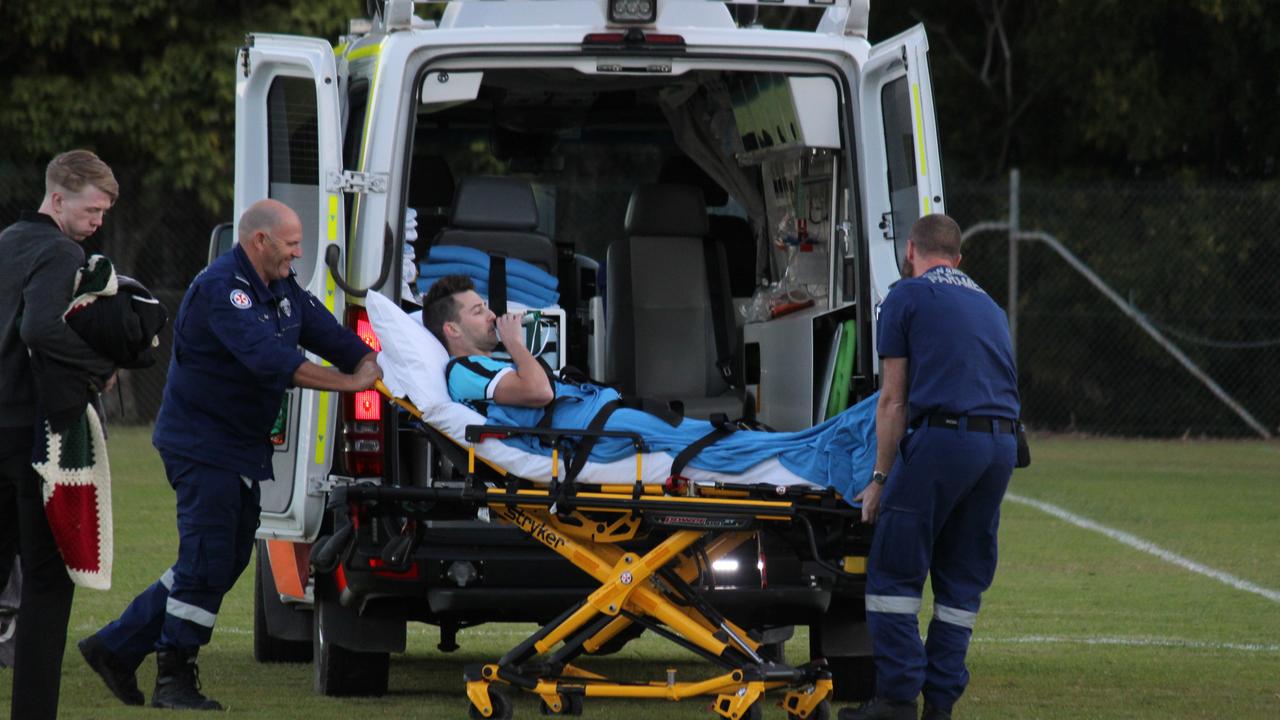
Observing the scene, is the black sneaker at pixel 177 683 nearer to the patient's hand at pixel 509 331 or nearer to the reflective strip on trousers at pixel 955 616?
the patient's hand at pixel 509 331

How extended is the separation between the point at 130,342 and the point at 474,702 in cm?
159

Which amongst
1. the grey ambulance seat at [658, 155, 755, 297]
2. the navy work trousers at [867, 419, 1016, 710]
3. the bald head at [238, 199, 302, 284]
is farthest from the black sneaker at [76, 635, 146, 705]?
the grey ambulance seat at [658, 155, 755, 297]

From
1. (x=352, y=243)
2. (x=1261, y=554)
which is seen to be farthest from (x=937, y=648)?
(x=1261, y=554)

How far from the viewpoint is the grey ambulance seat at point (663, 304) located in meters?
8.46

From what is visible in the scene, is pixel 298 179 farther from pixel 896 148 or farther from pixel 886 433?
pixel 886 433

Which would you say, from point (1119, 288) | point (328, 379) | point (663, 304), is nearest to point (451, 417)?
point (328, 379)

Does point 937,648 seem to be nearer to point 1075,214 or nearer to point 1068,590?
point 1068,590

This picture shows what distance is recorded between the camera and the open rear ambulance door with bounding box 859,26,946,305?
6.77 m

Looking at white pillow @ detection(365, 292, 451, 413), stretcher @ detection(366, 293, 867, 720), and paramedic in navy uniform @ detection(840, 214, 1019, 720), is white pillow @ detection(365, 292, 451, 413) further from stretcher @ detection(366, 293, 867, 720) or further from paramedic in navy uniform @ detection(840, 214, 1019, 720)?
paramedic in navy uniform @ detection(840, 214, 1019, 720)

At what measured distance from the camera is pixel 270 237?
6699 mm

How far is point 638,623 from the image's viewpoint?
21.7 ft

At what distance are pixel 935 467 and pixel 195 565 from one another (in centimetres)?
243

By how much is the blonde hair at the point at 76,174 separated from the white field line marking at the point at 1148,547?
6.48 m

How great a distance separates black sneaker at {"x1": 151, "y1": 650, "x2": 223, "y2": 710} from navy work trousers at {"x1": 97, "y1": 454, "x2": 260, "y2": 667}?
4 cm
